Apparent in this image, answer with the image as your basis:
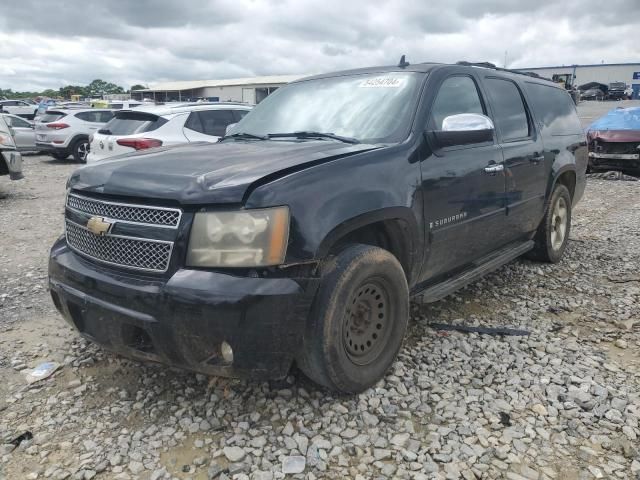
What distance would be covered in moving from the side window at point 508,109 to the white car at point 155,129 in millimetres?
4573

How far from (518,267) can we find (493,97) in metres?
1.88

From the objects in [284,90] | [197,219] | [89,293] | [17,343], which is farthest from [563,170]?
[17,343]

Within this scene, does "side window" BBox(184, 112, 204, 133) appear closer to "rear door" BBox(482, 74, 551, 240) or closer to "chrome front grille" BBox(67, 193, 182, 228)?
"rear door" BBox(482, 74, 551, 240)

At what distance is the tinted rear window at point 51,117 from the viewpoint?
15.6m

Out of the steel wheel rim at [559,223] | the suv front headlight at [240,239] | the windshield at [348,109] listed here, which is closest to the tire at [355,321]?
the suv front headlight at [240,239]

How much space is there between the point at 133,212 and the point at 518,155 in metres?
3.05

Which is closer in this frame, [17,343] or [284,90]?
[17,343]

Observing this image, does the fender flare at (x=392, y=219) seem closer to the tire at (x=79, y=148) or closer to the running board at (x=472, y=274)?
the running board at (x=472, y=274)

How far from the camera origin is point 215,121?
8578 millimetres

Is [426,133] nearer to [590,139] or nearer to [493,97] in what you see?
[493,97]

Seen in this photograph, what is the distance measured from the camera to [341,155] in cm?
274

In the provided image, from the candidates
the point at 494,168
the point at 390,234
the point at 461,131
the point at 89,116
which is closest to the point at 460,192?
the point at 461,131

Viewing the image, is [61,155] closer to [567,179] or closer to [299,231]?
[567,179]

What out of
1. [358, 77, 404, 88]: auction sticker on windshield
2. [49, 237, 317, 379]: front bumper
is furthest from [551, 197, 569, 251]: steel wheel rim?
[49, 237, 317, 379]: front bumper
